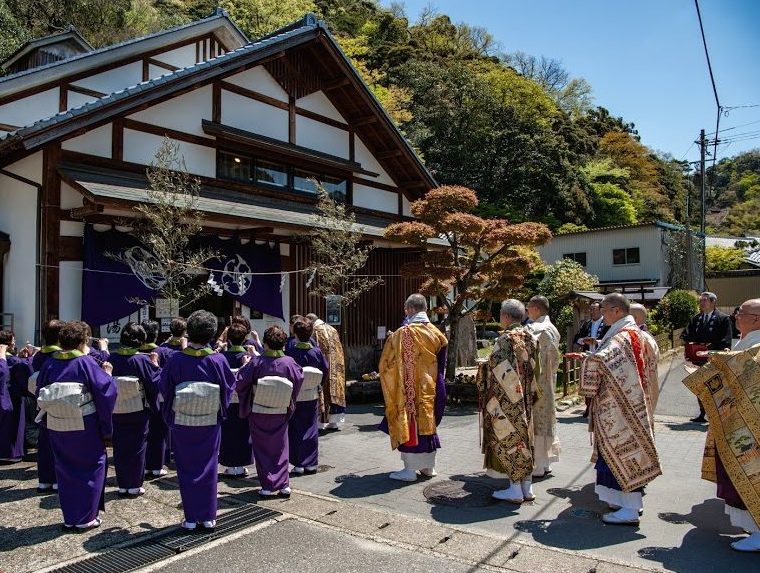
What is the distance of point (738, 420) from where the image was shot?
4.54 meters

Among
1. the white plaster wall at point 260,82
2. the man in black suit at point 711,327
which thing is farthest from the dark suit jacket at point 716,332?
the white plaster wall at point 260,82

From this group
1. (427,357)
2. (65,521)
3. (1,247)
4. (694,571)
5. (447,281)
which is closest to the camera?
(694,571)

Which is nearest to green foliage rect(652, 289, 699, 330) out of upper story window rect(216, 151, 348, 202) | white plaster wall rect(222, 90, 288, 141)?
upper story window rect(216, 151, 348, 202)

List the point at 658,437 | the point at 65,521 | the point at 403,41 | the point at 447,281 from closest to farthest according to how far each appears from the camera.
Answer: the point at 65,521 < the point at 658,437 < the point at 447,281 < the point at 403,41

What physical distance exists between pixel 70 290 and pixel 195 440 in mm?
5361

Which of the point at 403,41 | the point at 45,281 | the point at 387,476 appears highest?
the point at 403,41

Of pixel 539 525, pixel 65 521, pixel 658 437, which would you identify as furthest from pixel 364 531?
pixel 658 437

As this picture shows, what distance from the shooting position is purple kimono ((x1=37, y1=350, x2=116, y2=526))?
489 centimetres

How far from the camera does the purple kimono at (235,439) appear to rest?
670cm

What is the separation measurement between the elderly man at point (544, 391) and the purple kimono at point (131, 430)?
4.13m

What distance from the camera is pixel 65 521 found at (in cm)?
492

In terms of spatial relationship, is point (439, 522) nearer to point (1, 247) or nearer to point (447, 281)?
point (447, 281)

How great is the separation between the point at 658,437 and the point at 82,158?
10049mm

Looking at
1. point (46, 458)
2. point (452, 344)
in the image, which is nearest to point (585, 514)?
point (46, 458)
